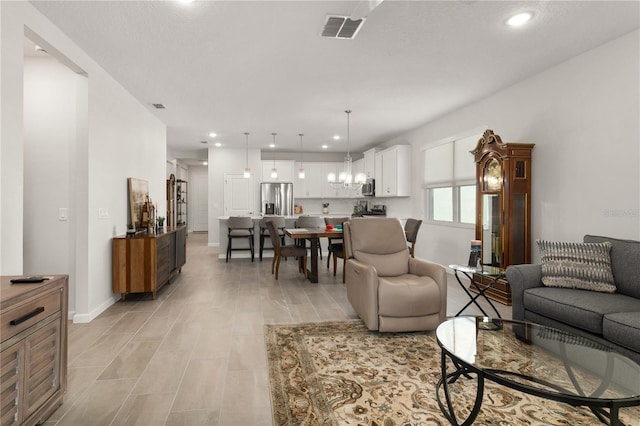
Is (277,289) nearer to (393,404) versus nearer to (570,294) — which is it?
(393,404)

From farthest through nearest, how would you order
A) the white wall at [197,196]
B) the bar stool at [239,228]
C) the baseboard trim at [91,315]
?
the white wall at [197,196] < the bar stool at [239,228] < the baseboard trim at [91,315]

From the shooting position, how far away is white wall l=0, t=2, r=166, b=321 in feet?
8.25

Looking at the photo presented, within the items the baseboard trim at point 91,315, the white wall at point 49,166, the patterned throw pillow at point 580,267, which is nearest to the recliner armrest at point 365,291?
the patterned throw pillow at point 580,267

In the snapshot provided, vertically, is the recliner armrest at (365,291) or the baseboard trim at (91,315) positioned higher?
the recliner armrest at (365,291)

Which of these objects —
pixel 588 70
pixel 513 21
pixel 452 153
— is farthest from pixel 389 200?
pixel 513 21

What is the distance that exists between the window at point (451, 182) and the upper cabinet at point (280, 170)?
4.20 metres

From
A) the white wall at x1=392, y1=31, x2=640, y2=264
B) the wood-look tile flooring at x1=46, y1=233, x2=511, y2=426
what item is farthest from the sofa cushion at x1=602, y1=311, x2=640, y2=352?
the wood-look tile flooring at x1=46, y1=233, x2=511, y2=426

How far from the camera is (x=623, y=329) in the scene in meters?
2.29

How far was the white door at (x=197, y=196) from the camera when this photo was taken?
44.8 feet

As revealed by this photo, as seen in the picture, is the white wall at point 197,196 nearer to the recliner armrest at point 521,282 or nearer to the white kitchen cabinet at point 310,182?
the white kitchen cabinet at point 310,182

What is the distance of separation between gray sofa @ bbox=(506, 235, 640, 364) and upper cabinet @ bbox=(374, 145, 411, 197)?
4.25 metres

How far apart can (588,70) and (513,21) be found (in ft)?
4.35

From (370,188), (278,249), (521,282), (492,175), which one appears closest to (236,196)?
(370,188)

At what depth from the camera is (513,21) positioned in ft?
9.82
